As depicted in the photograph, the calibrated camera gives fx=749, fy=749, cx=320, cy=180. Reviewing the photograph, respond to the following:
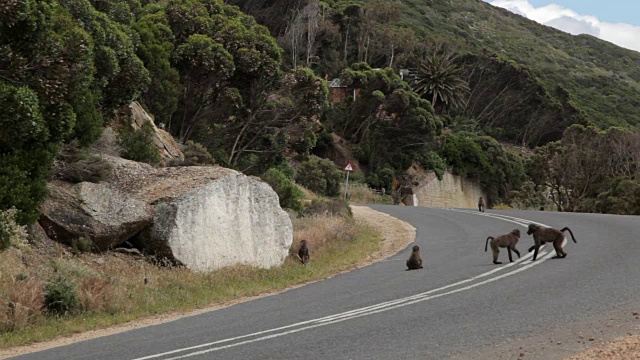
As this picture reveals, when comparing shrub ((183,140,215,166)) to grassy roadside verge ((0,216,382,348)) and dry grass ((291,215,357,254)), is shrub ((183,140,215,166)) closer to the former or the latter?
dry grass ((291,215,357,254))

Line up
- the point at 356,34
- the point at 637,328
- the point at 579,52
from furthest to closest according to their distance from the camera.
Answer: the point at 579,52 → the point at 356,34 → the point at 637,328

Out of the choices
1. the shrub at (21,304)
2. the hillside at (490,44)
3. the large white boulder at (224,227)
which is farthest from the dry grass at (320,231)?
the hillside at (490,44)

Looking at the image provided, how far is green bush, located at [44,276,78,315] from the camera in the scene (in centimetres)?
1225

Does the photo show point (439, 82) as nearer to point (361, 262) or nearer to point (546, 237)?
point (361, 262)

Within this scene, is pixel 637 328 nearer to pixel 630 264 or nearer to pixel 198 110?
pixel 630 264

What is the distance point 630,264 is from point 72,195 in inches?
454

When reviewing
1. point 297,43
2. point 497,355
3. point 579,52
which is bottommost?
point 497,355

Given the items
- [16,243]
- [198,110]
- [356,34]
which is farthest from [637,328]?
[356,34]

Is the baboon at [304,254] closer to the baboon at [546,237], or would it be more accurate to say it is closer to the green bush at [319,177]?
the baboon at [546,237]

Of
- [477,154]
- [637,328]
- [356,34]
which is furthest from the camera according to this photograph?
[356,34]

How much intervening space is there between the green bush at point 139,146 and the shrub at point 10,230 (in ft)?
22.6

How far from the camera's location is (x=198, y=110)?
34.8 m

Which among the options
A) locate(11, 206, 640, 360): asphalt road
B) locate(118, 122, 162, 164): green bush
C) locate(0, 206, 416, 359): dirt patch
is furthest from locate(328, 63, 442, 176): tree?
locate(11, 206, 640, 360): asphalt road

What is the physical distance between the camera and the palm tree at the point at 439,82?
8138 cm
